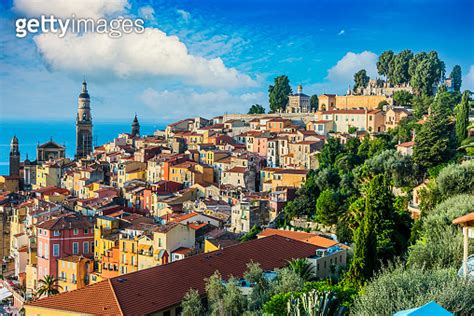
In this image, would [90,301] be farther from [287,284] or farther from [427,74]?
[427,74]

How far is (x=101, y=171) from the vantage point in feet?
195

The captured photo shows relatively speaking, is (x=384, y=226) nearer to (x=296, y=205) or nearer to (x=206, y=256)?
(x=206, y=256)

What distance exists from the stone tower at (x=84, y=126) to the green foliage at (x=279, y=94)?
27.1 m

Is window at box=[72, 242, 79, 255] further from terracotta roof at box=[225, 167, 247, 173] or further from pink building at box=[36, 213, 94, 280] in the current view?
terracotta roof at box=[225, 167, 247, 173]

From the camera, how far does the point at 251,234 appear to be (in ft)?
119

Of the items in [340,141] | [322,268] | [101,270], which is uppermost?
[340,141]

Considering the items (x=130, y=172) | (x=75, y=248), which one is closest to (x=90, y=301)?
(x=75, y=248)

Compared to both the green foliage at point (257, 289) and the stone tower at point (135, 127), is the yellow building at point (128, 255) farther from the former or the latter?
the stone tower at point (135, 127)

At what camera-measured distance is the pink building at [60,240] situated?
121 feet

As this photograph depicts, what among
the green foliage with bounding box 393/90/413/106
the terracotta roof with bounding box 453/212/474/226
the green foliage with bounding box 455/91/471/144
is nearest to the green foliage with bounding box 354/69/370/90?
the green foliage with bounding box 393/90/413/106

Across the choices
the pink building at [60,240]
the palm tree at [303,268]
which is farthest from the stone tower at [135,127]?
the palm tree at [303,268]

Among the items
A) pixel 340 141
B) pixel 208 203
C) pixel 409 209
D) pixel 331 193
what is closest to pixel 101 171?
pixel 208 203

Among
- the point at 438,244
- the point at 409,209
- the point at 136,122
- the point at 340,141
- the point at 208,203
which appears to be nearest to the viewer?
the point at 438,244

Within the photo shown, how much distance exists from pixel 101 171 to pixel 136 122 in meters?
23.9
